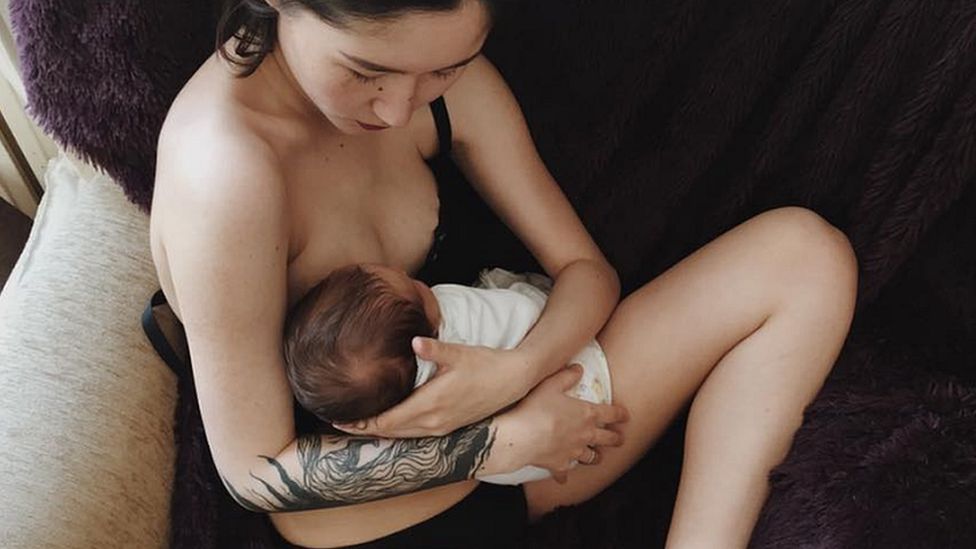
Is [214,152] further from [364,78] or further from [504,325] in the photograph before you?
[504,325]

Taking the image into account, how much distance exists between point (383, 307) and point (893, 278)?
599mm

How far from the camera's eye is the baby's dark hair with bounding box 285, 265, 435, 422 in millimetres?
913

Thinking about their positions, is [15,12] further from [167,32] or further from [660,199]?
[660,199]

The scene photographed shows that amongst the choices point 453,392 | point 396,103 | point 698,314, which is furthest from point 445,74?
point 698,314

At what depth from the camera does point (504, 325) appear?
1102mm

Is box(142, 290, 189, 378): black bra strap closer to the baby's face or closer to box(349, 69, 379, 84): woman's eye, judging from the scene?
the baby's face

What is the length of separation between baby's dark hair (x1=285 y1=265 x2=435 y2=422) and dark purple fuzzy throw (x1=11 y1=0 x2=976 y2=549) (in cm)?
23

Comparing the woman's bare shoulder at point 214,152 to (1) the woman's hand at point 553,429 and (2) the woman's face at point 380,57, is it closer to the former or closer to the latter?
(2) the woman's face at point 380,57

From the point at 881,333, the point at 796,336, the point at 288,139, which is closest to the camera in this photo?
the point at 288,139

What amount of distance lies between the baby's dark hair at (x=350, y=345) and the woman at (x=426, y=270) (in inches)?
0.8

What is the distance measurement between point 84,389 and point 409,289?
1.12 feet

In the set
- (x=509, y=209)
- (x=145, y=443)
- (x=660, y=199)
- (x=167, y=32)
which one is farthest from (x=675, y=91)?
(x=145, y=443)

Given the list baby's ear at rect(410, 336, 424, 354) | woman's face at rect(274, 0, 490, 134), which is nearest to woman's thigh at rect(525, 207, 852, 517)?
baby's ear at rect(410, 336, 424, 354)

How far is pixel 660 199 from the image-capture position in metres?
1.21
